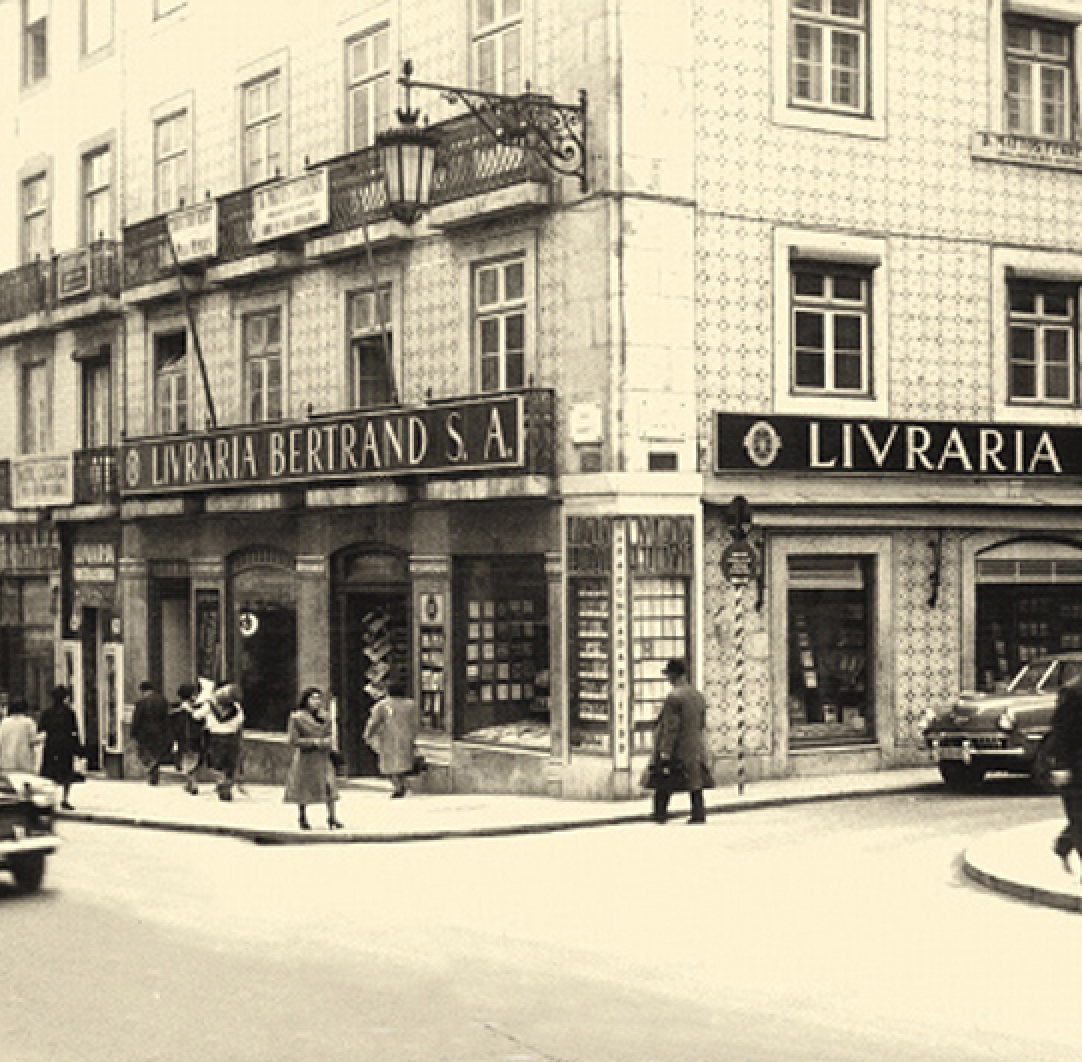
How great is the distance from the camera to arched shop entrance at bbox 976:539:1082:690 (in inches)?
977

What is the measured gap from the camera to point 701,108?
22547 mm

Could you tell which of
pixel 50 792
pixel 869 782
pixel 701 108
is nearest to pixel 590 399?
pixel 701 108

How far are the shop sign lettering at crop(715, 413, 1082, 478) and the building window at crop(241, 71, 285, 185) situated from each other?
9300 millimetres

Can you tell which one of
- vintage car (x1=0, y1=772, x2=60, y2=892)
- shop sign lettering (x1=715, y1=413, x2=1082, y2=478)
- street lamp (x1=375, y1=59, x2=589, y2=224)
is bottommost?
vintage car (x1=0, y1=772, x2=60, y2=892)

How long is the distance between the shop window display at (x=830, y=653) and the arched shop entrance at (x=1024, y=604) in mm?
1757

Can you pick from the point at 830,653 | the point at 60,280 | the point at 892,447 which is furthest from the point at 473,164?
the point at 60,280

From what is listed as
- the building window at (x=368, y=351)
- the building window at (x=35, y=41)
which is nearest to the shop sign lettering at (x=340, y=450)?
the building window at (x=368, y=351)

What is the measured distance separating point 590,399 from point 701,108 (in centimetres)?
369

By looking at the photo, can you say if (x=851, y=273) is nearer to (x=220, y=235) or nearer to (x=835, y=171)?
(x=835, y=171)

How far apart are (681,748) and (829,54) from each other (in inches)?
365

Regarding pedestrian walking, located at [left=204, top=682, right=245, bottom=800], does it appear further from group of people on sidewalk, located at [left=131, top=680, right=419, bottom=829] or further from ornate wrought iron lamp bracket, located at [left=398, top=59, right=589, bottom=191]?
ornate wrought iron lamp bracket, located at [left=398, top=59, right=589, bottom=191]

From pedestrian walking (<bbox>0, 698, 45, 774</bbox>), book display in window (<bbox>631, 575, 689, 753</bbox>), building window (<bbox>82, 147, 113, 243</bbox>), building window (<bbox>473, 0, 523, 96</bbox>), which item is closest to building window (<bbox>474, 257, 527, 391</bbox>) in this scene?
building window (<bbox>473, 0, 523, 96</bbox>)

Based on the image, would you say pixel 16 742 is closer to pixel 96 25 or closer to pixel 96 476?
pixel 96 476

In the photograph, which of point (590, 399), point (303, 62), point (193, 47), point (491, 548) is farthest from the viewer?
point (193, 47)
